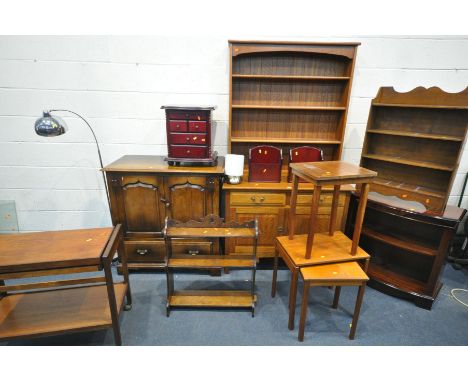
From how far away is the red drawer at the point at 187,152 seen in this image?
2.40m

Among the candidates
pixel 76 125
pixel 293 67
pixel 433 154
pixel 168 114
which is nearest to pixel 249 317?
pixel 168 114

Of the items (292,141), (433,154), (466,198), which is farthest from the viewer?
(466,198)

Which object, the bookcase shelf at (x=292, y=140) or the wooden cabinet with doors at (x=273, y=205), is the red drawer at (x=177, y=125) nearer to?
the bookcase shelf at (x=292, y=140)

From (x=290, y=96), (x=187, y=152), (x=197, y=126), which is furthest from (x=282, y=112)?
(x=187, y=152)

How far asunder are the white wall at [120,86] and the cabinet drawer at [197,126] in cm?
46

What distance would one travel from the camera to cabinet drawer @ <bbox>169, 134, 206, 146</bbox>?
2.38m

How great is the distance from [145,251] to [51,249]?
3.12ft

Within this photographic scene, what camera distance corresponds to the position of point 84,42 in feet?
8.29

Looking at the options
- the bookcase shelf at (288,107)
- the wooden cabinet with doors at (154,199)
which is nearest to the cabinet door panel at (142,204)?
the wooden cabinet with doors at (154,199)

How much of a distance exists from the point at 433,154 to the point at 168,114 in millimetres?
2230

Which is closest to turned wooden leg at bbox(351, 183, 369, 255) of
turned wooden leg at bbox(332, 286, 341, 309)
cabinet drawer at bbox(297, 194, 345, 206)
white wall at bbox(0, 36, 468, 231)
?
turned wooden leg at bbox(332, 286, 341, 309)

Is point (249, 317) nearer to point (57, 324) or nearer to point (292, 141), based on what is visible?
point (57, 324)

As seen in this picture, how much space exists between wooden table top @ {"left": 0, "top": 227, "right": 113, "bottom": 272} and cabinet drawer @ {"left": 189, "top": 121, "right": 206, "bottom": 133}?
1052mm

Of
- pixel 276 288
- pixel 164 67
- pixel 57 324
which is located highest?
pixel 164 67
